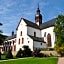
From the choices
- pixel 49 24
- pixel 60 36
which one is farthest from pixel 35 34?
pixel 60 36

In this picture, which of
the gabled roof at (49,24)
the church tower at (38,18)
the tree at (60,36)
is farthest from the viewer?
the church tower at (38,18)

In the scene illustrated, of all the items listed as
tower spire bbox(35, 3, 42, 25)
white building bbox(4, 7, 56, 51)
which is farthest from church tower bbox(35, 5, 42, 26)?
white building bbox(4, 7, 56, 51)

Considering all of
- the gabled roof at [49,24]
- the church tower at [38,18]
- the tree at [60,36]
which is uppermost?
the church tower at [38,18]

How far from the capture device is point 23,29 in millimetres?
63531

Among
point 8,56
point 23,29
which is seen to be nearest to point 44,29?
point 23,29

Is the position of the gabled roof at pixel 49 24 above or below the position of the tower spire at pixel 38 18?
below

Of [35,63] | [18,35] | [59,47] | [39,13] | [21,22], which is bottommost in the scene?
[35,63]

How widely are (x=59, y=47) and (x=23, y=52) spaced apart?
10429 mm

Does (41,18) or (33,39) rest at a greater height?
(41,18)

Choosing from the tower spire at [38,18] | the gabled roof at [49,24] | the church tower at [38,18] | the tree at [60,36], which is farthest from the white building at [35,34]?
the tree at [60,36]

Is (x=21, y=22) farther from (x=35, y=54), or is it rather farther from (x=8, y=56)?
(x=8, y=56)

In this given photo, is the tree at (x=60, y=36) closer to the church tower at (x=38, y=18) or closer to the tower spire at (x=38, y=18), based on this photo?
the church tower at (x=38, y=18)

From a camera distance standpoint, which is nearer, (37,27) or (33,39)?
(33,39)

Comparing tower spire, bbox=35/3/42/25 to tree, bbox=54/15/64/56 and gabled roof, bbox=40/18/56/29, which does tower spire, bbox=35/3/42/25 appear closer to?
Answer: gabled roof, bbox=40/18/56/29
